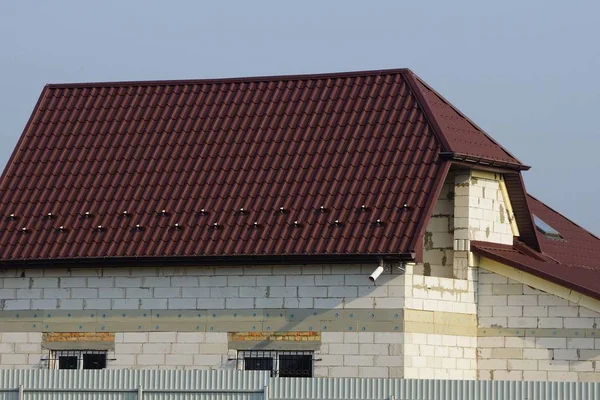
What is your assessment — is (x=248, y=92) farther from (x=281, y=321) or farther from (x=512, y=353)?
(x=512, y=353)

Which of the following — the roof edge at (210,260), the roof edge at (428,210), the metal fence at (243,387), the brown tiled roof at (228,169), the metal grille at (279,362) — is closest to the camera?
the metal fence at (243,387)

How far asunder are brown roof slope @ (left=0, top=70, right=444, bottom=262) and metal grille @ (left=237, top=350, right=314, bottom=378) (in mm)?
1693

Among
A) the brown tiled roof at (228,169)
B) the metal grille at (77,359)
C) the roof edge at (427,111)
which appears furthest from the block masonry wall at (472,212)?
the metal grille at (77,359)

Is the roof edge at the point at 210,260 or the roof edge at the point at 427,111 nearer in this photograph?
the roof edge at the point at 210,260

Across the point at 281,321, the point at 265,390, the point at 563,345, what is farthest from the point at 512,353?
the point at 265,390

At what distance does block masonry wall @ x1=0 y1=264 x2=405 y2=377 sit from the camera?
24141 millimetres

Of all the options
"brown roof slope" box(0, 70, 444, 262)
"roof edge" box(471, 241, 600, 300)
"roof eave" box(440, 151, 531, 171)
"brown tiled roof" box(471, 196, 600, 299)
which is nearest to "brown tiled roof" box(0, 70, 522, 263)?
"brown roof slope" box(0, 70, 444, 262)

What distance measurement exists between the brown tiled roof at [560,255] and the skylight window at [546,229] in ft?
0.41

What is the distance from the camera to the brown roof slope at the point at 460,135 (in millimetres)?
25234

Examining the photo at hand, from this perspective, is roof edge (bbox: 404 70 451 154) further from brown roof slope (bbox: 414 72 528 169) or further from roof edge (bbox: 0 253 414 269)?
roof edge (bbox: 0 253 414 269)

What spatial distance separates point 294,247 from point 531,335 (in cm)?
446

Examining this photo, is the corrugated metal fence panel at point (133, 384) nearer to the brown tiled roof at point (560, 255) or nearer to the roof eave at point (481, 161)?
the roof eave at point (481, 161)

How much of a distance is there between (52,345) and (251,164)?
189 inches

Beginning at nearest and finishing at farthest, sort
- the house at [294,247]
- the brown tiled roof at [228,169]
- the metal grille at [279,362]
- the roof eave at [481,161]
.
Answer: the house at [294,247], the metal grille at [279,362], the roof eave at [481,161], the brown tiled roof at [228,169]
